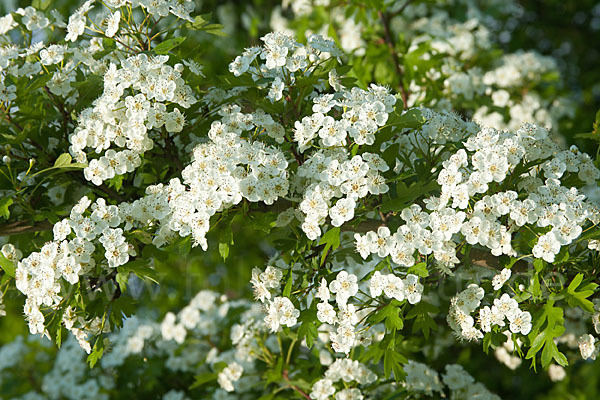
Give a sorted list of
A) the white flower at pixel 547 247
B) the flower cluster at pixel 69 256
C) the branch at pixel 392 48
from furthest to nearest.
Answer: the branch at pixel 392 48
the flower cluster at pixel 69 256
the white flower at pixel 547 247

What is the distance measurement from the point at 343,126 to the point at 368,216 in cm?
28

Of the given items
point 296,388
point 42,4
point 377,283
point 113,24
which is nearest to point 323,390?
point 296,388

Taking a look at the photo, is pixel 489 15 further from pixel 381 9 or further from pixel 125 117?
pixel 125 117

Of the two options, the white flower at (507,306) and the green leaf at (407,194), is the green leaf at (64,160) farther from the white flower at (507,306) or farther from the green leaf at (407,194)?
the white flower at (507,306)

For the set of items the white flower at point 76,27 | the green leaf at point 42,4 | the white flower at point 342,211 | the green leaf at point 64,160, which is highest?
the white flower at point 76,27

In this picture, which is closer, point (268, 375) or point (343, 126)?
point (343, 126)

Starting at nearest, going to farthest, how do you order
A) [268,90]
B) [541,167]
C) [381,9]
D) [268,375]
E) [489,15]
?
1. [541,167]
2. [268,90]
3. [268,375]
4. [381,9]
5. [489,15]

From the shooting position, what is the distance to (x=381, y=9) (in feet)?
10.5

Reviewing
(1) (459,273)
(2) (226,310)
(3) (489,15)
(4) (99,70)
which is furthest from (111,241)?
(3) (489,15)

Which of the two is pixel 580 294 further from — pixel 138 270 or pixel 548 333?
pixel 138 270

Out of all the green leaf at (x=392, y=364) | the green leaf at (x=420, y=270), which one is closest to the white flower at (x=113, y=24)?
the green leaf at (x=420, y=270)

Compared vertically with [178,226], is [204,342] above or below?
below

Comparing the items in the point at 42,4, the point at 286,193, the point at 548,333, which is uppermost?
the point at 42,4

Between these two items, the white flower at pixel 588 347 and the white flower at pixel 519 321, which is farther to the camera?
the white flower at pixel 588 347
